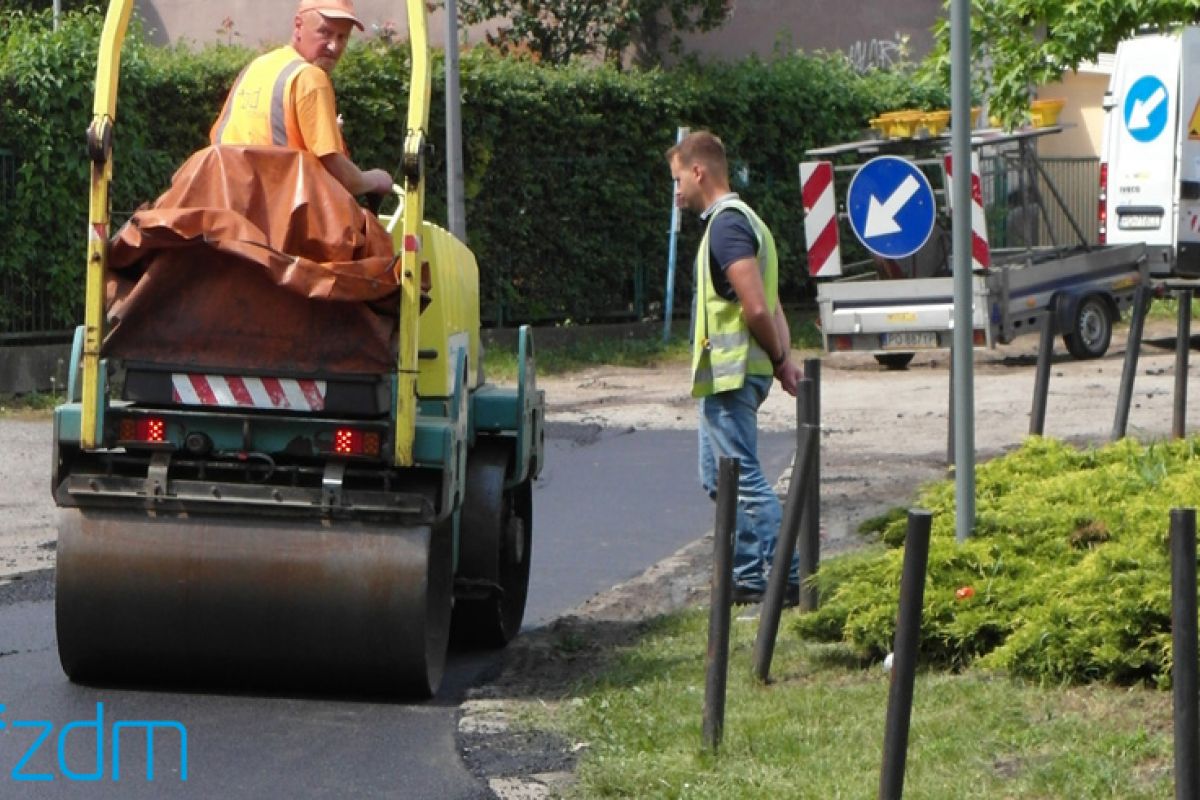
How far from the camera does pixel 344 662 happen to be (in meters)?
7.16

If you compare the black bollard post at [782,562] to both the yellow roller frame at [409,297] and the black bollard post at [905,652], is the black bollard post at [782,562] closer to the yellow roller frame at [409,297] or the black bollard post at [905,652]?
the yellow roller frame at [409,297]

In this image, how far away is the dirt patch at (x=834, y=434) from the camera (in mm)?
7121

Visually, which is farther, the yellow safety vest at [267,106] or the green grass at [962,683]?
the yellow safety vest at [267,106]

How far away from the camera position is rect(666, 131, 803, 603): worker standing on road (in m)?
8.63

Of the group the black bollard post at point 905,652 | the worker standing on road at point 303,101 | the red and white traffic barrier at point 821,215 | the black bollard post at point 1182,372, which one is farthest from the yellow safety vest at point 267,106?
the red and white traffic barrier at point 821,215

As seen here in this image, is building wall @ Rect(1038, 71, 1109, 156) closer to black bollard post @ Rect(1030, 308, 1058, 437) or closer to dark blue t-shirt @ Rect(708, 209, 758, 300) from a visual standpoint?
black bollard post @ Rect(1030, 308, 1058, 437)

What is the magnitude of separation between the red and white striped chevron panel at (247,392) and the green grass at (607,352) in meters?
12.5

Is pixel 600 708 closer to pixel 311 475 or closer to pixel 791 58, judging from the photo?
pixel 311 475

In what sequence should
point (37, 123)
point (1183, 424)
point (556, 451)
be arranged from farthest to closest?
point (37, 123) → point (556, 451) → point (1183, 424)

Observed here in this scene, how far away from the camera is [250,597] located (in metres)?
7.09

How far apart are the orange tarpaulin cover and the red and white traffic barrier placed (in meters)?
10.3

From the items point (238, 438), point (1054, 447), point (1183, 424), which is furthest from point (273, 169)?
point (1183, 424)

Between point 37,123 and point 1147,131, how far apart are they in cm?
1124

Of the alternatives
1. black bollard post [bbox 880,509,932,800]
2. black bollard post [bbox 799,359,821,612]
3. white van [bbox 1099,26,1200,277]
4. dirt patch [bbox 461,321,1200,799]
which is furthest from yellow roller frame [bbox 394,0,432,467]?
white van [bbox 1099,26,1200,277]
